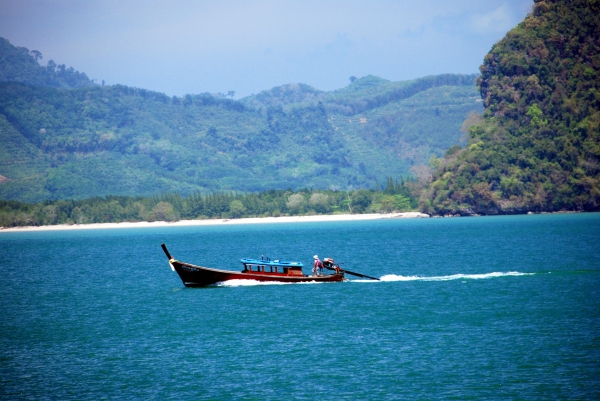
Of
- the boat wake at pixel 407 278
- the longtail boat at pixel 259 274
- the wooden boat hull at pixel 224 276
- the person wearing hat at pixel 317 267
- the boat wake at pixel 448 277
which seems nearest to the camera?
the longtail boat at pixel 259 274

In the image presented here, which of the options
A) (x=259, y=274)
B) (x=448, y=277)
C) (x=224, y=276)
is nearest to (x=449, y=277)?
(x=448, y=277)

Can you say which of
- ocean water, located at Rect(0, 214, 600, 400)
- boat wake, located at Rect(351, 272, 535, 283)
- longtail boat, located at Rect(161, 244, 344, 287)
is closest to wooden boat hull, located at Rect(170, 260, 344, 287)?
longtail boat, located at Rect(161, 244, 344, 287)

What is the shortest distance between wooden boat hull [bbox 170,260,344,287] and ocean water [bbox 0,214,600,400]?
87 centimetres

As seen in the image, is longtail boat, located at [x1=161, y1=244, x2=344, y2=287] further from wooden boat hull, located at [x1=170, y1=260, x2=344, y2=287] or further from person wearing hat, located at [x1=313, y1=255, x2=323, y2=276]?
person wearing hat, located at [x1=313, y1=255, x2=323, y2=276]

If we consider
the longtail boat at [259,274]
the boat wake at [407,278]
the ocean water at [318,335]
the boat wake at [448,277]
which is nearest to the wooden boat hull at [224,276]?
the longtail boat at [259,274]

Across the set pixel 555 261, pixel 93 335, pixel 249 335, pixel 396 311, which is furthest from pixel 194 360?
pixel 555 261

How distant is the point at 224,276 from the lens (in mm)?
67062

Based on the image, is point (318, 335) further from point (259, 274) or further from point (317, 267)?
point (259, 274)

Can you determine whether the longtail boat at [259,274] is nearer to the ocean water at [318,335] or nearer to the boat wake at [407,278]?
the boat wake at [407,278]

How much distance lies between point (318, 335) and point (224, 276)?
2164 cm

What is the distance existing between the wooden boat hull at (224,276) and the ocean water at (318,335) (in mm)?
871

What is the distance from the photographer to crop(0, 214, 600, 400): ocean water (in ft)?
118

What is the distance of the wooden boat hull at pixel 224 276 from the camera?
66562 millimetres

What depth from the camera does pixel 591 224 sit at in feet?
467
